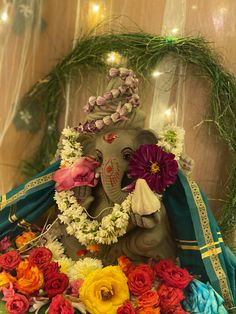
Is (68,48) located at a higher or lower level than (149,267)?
higher

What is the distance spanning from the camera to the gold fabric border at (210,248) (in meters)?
1.22

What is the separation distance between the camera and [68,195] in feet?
4.63

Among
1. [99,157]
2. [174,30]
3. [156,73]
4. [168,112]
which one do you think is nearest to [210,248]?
[99,157]

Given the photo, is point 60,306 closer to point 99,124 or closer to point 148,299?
point 148,299

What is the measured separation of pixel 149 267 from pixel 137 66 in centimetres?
89

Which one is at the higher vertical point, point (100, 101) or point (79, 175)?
point (100, 101)

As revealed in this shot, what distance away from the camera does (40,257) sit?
128cm

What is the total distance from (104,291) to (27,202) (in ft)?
1.72

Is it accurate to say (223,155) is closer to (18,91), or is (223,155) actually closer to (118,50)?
(118,50)

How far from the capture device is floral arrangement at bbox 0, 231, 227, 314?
3.67 feet

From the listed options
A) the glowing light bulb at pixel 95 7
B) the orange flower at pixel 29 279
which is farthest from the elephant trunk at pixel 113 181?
the glowing light bulb at pixel 95 7

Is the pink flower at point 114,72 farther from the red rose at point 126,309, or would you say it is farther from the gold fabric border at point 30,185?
the red rose at point 126,309

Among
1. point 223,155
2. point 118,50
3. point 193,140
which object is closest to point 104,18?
point 118,50

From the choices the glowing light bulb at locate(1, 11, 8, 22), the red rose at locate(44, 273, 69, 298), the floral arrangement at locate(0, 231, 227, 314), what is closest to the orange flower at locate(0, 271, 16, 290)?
the floral arrangement at locate(0, 231, 227, 314)
